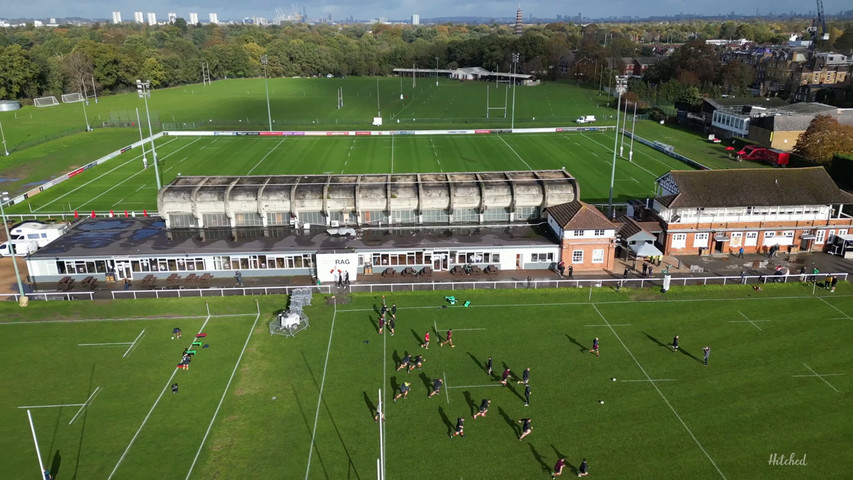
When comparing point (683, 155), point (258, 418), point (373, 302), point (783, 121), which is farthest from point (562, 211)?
point (783, 121)

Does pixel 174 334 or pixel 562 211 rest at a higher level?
pixel 562 211

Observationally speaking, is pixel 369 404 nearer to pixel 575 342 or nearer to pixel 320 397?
pixel 320 397

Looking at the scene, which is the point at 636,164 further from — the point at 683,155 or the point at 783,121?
the point at 783,121

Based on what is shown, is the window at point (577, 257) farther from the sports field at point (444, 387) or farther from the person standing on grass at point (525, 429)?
the person standing on grass at point (525, 429)

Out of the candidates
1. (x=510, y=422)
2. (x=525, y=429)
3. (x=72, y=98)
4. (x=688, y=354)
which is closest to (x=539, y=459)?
(x=525, y=429)

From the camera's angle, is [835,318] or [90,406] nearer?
[90,406]

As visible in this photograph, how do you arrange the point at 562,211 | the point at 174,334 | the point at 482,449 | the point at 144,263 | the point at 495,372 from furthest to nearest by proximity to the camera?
the point at 562,211
the point at 144,263
the point at 174,334
the point at 495,372
the point at 482,449

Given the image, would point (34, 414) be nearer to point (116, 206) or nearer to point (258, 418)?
point (258, 418)

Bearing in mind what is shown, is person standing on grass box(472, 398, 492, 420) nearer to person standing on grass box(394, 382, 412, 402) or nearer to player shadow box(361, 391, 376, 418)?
person standing on grass box(394, 382, 412, 402)

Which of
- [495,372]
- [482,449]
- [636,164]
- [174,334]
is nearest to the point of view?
[482,449]
